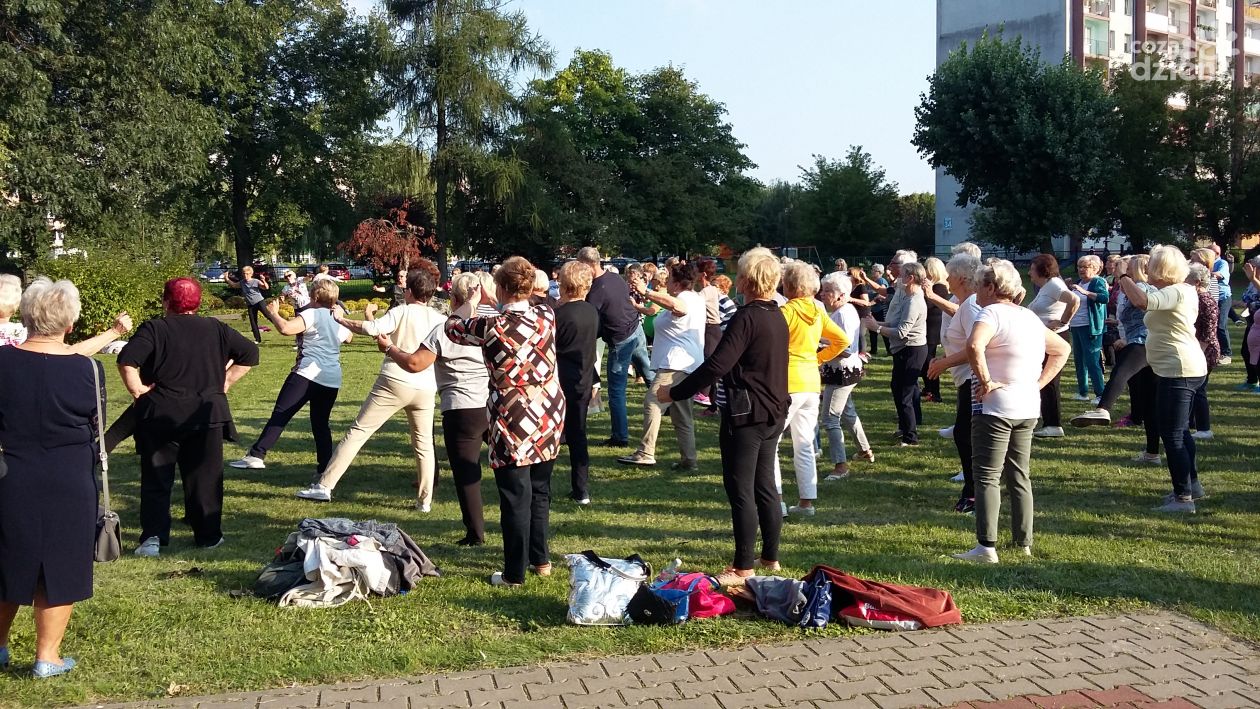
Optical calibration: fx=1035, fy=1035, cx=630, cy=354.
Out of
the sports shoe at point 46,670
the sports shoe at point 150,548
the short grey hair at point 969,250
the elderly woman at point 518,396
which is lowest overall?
the sports shoe at point 46,670

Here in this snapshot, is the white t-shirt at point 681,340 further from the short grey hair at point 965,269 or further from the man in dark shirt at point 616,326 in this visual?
the short grey hair at point 965,269

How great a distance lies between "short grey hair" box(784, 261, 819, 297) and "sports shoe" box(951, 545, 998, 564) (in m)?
1.87

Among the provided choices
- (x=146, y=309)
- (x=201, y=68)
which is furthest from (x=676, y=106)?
(x=146, y=309)

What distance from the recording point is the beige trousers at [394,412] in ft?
24.9

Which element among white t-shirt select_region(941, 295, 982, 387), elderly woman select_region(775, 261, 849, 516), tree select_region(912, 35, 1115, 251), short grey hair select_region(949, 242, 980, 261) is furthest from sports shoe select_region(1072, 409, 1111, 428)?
tree select_region(912, 35, 1115, 251)

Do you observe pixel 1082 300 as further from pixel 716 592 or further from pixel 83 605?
pixel 83 605

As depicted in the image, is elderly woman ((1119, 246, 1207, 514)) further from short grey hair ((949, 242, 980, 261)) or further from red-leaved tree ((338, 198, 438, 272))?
red-leaved tree ((338, 198, 438, 272))

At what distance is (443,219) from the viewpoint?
137 ft

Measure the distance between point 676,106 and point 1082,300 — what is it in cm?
4895

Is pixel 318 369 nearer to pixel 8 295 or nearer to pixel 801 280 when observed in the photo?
pixel 8 295

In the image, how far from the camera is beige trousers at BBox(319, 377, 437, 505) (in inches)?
299

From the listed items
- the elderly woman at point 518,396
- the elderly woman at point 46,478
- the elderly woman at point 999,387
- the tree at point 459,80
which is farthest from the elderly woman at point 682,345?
the tree at point 459,80

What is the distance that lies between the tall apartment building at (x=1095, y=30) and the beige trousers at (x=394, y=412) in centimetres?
5133

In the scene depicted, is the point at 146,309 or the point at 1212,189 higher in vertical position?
the point at 1212,189
